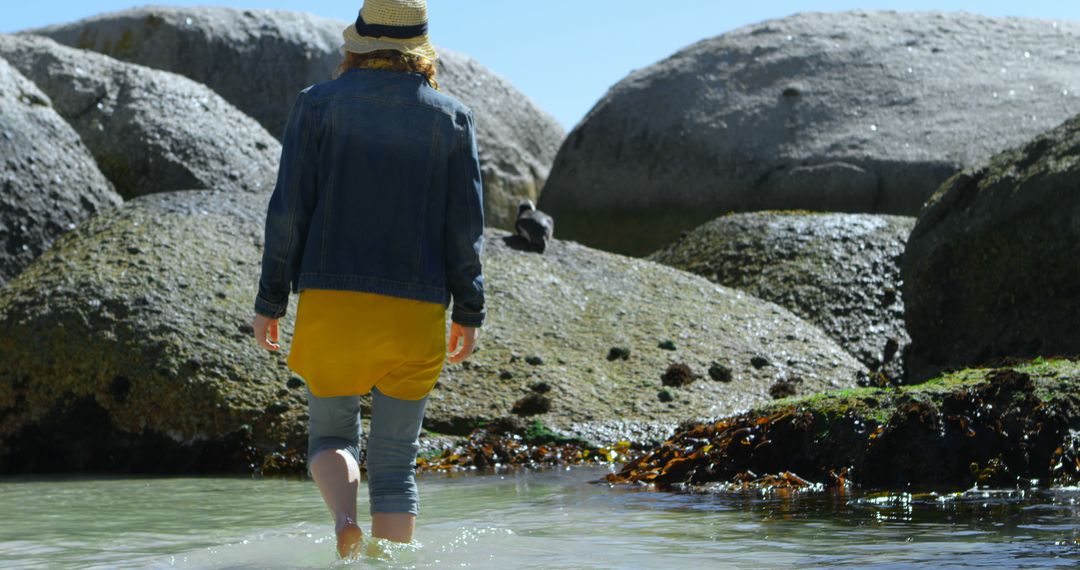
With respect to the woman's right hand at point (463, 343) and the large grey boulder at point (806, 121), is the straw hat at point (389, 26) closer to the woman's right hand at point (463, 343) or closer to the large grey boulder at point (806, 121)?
the woman's right hand at point (463, 343)

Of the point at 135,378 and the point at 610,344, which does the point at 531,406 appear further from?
the point at 135,378

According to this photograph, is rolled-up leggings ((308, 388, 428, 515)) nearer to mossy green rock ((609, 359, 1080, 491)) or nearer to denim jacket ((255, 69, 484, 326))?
denim jacket ((255, 69, 484, 326))

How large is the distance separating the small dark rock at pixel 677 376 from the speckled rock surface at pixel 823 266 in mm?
2400

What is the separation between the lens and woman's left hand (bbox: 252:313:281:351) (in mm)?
4297

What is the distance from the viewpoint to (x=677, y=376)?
29.2 feet

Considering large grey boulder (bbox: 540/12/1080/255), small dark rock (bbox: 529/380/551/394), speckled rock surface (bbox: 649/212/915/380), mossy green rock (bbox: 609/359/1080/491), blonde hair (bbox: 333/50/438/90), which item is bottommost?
mossy green rock (bbox: 609/359/1080/491)

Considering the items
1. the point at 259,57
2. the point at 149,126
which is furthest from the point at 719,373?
the point at 259,57

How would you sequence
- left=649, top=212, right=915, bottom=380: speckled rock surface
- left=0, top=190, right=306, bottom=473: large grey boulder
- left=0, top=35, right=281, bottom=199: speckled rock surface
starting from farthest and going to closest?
left=649, top=212, right=915, bottom=380: speckled rock surface < left=0, top=35, right=281, bottom=199: speckled rock surface < left=0, top=190, right=306, bottom=473: large grey boulder

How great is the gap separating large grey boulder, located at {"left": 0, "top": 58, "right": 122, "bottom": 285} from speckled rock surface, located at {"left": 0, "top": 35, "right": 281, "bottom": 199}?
90cm

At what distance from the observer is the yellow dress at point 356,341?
13.7 ft

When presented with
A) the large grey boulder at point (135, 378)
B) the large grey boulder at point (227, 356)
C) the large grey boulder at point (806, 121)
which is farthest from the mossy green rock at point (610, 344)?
the large grey boulder at point (806, 121)

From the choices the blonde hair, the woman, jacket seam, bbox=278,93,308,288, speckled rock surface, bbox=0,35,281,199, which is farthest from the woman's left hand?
speckled rock surface, bbox=0,35,281,199

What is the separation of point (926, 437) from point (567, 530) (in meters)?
1.85

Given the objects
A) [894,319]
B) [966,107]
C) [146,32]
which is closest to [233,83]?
[146,32]
